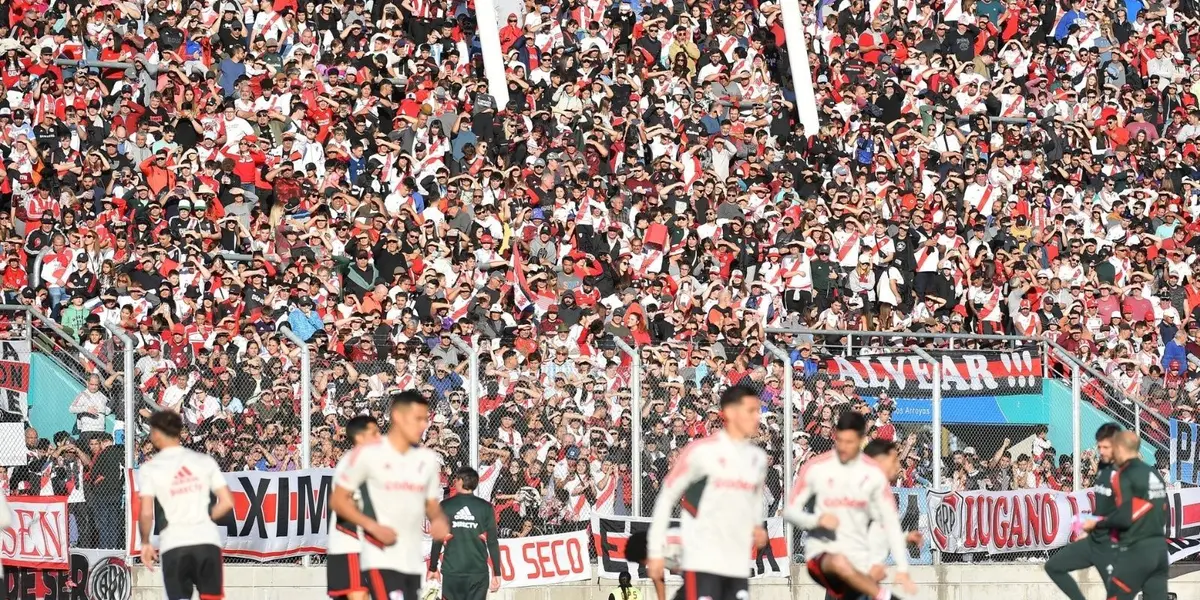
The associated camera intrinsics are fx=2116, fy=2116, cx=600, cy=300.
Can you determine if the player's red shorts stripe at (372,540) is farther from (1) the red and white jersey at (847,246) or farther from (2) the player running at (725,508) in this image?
(1) the red and white jersey at (847,246)

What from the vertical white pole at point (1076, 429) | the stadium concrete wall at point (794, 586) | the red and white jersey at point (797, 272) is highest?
the red and white jersey at point (797, 272)

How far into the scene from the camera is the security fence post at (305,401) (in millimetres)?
19578

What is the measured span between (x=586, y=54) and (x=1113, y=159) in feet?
27.0

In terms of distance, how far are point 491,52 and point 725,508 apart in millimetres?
16899

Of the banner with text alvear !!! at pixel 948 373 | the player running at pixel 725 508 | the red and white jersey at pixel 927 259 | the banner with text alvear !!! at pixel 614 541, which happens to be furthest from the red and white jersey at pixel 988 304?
the player running at pixel 725 508

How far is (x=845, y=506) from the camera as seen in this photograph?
43.4 ft

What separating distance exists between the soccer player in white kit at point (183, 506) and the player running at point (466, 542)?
138 inches

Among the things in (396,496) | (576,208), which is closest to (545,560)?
(576,208)

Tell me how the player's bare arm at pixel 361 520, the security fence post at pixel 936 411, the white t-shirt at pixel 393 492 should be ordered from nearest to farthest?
1. the player's bare arm at pixel 361 520
2. the white t-shirt at pixel 393 492
3. the security fence post at pixel 936 411

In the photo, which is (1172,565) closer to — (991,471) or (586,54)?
(991,471)

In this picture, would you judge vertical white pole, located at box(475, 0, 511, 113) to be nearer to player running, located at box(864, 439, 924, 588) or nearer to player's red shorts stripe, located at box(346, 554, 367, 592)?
player running, located at box(864, 439, 924, 588)

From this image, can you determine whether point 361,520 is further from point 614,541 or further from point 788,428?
point 788,428

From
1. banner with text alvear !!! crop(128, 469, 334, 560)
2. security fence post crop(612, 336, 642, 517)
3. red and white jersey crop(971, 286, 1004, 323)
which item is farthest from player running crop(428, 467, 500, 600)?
red and white jersey crop(971, 286, 1004, 323)

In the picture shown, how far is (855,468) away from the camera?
13.2 meters
